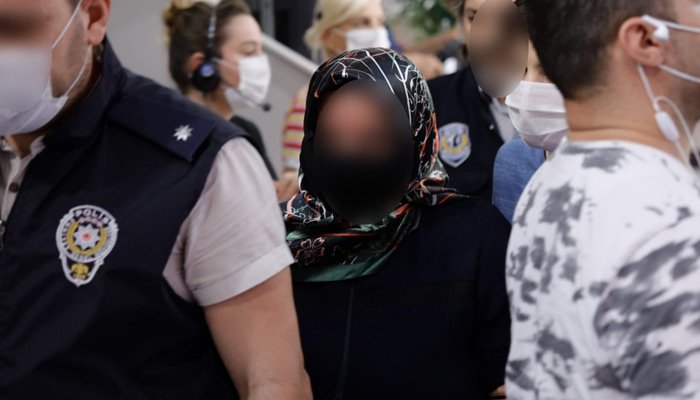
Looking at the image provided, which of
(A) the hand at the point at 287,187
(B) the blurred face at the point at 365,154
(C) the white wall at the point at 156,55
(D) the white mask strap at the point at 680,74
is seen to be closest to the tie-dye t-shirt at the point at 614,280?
(D) the white mask strap at the point at 680,74

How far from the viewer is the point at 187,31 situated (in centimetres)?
407

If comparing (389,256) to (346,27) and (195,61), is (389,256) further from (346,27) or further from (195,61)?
(346,27)

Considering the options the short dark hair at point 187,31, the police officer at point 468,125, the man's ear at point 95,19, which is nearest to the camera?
the man's ear at point 95,19

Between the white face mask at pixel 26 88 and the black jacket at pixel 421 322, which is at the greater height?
the white face mask at pixel 26 88

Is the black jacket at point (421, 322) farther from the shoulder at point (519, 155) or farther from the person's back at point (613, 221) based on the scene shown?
the person's back at point (613, 221)

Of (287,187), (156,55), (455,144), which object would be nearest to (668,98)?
(455,144)

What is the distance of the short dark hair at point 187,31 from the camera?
407cm

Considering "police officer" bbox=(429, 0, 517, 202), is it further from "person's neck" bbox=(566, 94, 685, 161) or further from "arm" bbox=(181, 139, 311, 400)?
"person's neck" bbox=(566, 94, 685, 161)

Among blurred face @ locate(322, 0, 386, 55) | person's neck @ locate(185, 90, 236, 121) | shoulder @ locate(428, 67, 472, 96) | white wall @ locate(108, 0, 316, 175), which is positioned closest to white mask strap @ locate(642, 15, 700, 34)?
shoulder @ locate(428, 67, 472, 96)

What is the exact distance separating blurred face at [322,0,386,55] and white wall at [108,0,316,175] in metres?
1.15

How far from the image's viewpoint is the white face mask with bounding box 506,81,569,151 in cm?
182

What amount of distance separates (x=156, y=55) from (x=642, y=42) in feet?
14.7

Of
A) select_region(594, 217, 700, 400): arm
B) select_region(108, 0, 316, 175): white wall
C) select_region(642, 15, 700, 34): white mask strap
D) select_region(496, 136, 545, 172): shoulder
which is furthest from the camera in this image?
select_region(108, 0, 316, 175): white wall

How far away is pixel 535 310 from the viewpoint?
136 centimetres
